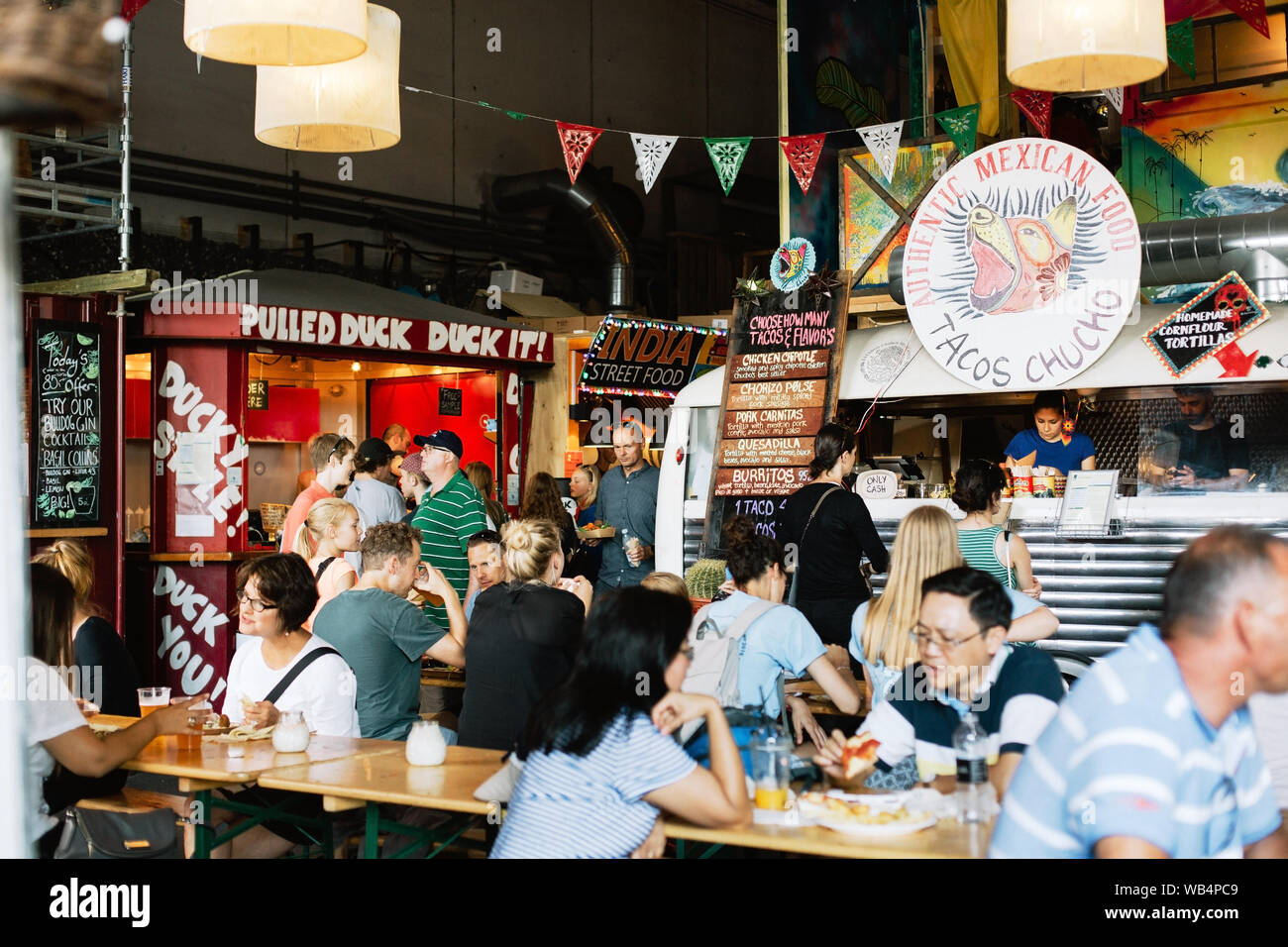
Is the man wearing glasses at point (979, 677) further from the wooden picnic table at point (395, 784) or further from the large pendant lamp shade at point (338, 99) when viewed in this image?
the large pendant lamp shade at point (338, 99)

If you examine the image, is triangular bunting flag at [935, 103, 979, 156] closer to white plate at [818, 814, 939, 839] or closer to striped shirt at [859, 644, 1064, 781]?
striped shirt at [859, 644, 1064, 781]

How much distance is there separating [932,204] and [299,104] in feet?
13.6

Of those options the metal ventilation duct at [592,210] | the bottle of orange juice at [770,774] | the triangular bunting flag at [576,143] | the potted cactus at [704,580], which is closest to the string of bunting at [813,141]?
the triangular bunting flag at [576,143]

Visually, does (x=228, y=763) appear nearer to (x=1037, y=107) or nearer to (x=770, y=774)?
(x=770, y=774)

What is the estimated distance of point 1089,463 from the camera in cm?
727

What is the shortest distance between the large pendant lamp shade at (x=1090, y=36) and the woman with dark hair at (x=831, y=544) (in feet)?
7.68

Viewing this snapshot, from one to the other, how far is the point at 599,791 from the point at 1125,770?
53.3 inches

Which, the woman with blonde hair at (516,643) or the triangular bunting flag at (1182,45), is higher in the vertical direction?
the triangular bunting flag at (1182,45)

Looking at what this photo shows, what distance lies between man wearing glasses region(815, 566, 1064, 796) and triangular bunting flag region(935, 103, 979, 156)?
6.08 metres

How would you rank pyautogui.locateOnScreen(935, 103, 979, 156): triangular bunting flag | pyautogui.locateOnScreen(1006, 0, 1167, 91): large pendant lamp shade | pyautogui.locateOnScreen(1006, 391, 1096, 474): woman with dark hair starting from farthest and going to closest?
pyautogui.locateOnScreen(935, 103, 979, 156): triangular bunting flag
pyautogui.locateOnScreen(1006, 391, 1096, 474): woman with dark hair
pyautogui.locateOnScreen(1006, 0, 1167, 91): large pendant lamp shade

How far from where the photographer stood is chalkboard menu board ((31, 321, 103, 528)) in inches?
322

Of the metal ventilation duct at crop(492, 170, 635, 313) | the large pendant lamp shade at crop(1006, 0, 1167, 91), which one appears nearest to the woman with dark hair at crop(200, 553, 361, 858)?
the large pendant lamp shade at crop(1006, 0, 1167, 91)

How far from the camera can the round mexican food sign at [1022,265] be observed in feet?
23.1
